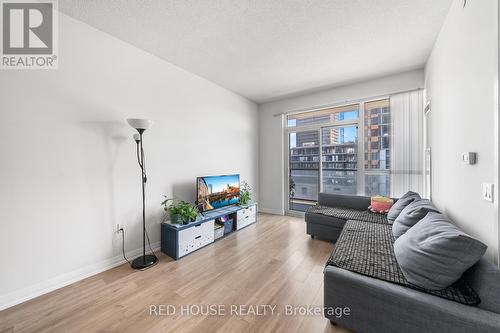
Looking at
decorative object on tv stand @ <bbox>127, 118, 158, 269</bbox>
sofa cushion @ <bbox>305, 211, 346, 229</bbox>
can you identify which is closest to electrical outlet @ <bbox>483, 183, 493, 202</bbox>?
sofa cushion @ <bbox>305, 211, 346, 229</bbox>

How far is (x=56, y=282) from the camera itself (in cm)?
189

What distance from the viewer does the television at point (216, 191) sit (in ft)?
10.0

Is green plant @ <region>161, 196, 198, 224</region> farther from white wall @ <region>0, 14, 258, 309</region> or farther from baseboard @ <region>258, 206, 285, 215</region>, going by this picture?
baseboard @ <region>258, 206, 285, 215</region>

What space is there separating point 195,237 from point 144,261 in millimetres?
656

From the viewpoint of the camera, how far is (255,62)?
9.53 feet

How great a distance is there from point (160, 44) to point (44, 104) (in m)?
1.42

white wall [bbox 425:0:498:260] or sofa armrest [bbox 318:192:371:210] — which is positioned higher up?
white wall [bbox 425:0:498:260]

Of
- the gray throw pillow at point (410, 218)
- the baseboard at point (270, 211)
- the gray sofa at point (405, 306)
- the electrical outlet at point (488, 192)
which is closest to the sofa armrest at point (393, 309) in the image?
the gray sofa at point (405, 306)

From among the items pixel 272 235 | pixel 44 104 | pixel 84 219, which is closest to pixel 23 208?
pixel 84 219

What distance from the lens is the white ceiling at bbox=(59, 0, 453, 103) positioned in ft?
6.10

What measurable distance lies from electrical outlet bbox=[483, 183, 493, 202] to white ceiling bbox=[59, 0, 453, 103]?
1.78 metres

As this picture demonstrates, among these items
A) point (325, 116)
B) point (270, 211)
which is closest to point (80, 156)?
point (270, 211)

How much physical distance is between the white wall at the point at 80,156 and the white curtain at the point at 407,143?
3.58m

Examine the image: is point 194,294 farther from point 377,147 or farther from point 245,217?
point 377,147
